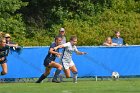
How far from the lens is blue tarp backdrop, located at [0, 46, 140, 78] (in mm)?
22375

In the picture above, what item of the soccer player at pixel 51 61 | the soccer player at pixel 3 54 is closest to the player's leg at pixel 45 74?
the soccer player at pixel 51 61

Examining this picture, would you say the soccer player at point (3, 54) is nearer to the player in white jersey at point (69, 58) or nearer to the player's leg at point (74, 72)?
the player in white jersey at point (69, 58)

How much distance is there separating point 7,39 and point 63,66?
2350 millimetres

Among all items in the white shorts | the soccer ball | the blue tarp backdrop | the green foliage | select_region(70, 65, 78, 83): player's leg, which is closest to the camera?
select_region(70, 65, 78, 83): player's leg

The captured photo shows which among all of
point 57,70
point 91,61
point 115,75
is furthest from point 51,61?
point 115,75

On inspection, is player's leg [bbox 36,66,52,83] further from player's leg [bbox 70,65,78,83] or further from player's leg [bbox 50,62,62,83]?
player's leg [bbox 70,65,78,83]

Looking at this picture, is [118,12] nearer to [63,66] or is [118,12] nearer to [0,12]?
[0,12]

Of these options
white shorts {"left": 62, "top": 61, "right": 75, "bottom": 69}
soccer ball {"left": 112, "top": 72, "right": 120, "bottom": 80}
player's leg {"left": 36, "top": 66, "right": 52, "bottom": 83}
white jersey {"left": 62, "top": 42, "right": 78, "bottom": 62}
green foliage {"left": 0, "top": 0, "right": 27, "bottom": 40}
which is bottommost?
soccer ball {"left": 112, "top": 72, "right": 120, "bottom": 80}

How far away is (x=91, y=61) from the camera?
2278 centimetres

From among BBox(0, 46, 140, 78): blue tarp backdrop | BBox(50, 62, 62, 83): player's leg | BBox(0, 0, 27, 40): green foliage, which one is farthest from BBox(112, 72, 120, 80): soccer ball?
BBox(0, 0, 27, 40): green foliage

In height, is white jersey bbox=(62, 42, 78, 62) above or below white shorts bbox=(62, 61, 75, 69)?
above

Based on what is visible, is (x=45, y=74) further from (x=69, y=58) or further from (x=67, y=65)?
(x=69, y=58)

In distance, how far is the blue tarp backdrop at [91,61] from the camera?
2238cm

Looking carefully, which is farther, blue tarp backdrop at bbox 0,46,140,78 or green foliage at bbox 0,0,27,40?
green foliage at bbox 0,0,27,40
